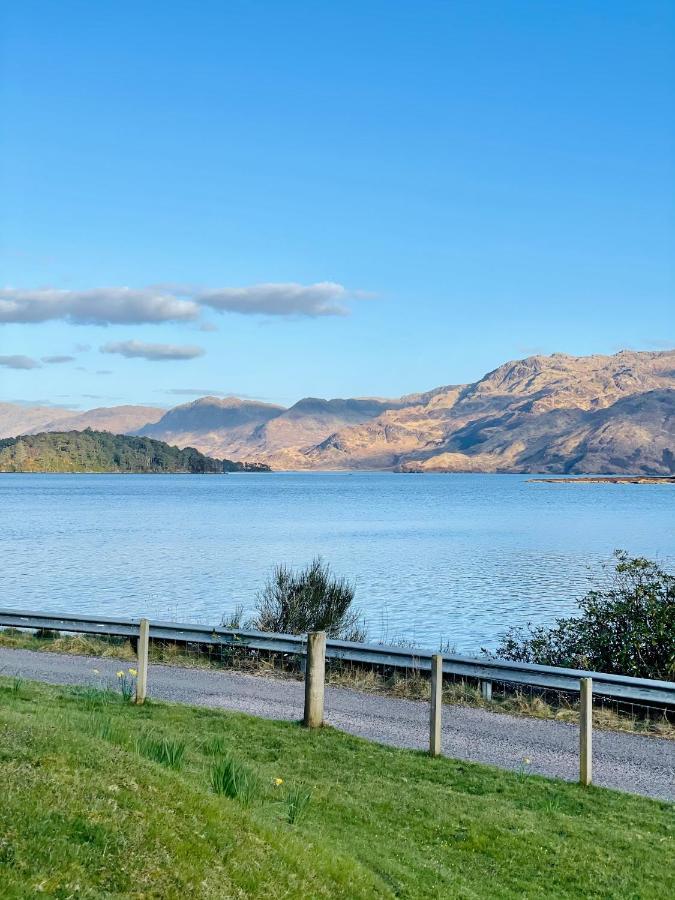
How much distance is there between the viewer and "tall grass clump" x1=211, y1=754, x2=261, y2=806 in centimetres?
652

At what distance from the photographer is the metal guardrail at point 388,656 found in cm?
1203

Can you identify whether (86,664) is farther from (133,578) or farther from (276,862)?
(133,578)

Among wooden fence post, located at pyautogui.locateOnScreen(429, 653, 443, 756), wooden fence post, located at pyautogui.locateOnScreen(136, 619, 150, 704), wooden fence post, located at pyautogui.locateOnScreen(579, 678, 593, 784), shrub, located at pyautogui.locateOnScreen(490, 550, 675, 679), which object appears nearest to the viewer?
wooden fence post, located at pyautogui.locateOnScreen(579, 678, 593, 784)

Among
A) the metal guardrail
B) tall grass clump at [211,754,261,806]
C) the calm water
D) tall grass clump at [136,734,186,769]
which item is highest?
tall grass clump at [136,734,186,769]

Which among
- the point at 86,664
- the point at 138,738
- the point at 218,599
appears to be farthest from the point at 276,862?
the point at 218,599

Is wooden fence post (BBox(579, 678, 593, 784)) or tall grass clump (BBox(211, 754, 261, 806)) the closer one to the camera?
tall grass clump (BBox(211, 754, 261, 806))

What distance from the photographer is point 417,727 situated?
12.8 metres

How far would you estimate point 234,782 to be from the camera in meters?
6.58

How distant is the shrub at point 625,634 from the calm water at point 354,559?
7069 millimetres

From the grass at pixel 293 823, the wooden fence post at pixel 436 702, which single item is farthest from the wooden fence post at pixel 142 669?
the wooden fence post at pixel 436 702

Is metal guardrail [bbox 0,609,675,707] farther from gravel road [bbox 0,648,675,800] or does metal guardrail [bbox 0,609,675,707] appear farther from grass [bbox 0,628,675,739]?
gravel road [bbox 0,648,675,800]

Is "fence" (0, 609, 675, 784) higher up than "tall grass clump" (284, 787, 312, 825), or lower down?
lower down

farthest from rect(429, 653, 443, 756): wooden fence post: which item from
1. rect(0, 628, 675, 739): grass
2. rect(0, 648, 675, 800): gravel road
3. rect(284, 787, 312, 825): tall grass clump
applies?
rect(0, 628, 675, 739): grass

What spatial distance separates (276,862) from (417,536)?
202ft
